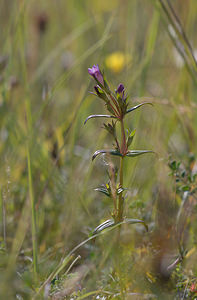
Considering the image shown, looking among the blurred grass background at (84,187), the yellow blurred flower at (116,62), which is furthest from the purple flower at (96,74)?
the yellow blurred flower at (116,62)

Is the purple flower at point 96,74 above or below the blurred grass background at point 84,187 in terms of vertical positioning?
above

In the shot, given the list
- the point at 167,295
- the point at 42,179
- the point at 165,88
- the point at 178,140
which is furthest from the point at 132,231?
the point at 165,88

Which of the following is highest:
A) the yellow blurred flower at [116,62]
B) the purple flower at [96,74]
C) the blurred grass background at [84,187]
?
the yellow blurred flower at [116,62]

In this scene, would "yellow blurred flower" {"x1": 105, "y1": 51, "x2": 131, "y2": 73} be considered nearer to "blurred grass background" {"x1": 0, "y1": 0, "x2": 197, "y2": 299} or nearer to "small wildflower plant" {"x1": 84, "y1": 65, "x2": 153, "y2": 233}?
"blurred grass background" {"x1": 0, "y1": 0, "x2": 197, "y2": 299}

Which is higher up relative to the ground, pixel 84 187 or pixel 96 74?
pixel 96 74

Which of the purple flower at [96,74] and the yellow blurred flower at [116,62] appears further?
the yellow blurred flower at [116,62]

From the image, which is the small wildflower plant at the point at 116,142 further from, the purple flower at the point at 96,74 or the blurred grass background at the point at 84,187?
the blurred grass background at the point at 84,187

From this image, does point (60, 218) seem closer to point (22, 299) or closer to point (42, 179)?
point (42, 179)

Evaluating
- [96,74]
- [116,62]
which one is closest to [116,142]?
[96,74]

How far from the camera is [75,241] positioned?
93 centimetres

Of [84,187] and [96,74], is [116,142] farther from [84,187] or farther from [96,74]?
[84,187]

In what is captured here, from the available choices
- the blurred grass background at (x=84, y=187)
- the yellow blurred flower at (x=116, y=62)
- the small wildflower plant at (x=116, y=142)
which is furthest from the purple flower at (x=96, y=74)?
the yellow blurred flower at (x=116, y=62)

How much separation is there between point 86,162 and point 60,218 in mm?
282

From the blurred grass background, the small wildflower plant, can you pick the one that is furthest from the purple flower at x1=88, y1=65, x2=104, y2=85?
the blurred grass background
